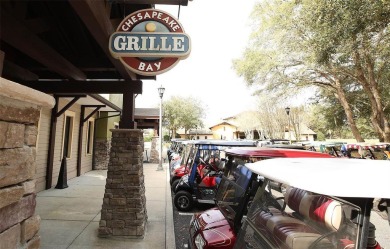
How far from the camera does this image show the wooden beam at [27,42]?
11.5 ft

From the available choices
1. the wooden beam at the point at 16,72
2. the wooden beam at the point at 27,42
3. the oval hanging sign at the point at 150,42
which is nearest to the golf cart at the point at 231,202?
the oval hanging sign at the point at 150,42

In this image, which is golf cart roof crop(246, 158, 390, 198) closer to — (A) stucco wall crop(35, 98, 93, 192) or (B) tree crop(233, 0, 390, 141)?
(A) stucco wall crop(35, 98, 93, 192)

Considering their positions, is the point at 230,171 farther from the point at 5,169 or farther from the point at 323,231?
the point at 5,169

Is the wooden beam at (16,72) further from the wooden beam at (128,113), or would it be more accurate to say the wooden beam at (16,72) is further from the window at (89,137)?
the window at (89,137)

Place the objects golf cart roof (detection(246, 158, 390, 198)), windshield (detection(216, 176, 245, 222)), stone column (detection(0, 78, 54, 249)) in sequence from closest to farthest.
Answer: stone column (detection(0, 78, 54, 249)) < golf cart roof (detection(246, 158, 390, 198)) < windshield (detection(216, 176, 245, 222))

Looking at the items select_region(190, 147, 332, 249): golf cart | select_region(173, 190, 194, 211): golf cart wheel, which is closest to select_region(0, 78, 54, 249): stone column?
select_region(190, 147, 332, 249): golf cart

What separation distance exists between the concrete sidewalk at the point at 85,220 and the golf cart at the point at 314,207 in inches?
79.0

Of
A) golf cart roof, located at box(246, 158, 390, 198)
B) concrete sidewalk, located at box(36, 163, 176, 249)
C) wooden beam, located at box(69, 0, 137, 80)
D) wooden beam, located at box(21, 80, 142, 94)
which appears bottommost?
concrete sidewalk, located at box(36, 163, 176, 249)

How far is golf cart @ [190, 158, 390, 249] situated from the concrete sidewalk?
2.01 m

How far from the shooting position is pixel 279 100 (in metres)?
22.1

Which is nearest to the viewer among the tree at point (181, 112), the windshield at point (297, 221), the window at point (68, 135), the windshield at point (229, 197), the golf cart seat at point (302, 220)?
the windshield at point (297, 221)

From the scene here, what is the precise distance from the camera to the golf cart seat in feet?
7.23

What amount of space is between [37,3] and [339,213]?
201 inches

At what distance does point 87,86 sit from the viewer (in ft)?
19.7
